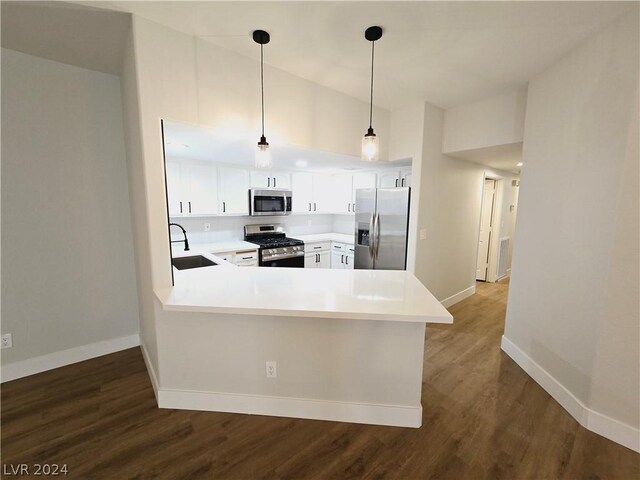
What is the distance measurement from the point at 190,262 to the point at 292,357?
2050 mm

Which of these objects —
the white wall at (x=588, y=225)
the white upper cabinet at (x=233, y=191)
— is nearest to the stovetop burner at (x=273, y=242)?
the white upper cabinet at (x=233, y=191)

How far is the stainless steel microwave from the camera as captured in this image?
4.29 metres

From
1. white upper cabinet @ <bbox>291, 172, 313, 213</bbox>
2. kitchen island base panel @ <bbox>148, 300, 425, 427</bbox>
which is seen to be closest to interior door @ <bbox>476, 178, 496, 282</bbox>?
white upper cabinet @ <bbox>291, 172, 313, 213</bbox>

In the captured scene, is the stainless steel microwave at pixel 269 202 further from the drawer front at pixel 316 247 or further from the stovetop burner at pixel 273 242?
the drawer front at pixel 316 247

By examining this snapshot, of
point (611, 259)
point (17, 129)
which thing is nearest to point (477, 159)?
point (611, 259)

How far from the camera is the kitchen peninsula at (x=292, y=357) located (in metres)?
1.86

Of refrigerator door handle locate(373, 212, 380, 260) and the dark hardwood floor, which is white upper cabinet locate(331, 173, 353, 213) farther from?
the dark hardwood floor

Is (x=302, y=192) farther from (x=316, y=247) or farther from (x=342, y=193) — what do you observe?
(x=316, y=247)

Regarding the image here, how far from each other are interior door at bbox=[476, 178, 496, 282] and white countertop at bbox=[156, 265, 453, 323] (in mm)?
3690

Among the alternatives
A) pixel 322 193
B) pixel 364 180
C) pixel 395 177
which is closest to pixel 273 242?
pixel 322 193

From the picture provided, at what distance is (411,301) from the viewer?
1.77 metres

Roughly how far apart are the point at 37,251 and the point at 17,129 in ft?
3.28

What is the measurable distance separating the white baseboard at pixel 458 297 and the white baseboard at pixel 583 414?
1.44 meters

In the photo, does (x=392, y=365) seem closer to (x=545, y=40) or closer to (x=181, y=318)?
(x=181, y=318)
